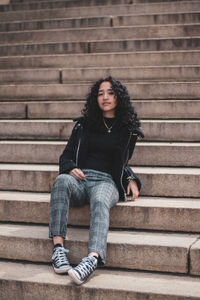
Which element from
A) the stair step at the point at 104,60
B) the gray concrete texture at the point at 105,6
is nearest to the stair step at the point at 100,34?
the stair step at the point at 104,60

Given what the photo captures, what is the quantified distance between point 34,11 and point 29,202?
5058 mm

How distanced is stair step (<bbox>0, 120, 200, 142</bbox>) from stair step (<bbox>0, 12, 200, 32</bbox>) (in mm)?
2748

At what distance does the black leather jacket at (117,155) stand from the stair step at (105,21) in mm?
3587

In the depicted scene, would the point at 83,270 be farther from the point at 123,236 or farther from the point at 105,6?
the point at 105,6

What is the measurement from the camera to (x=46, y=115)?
4.73m

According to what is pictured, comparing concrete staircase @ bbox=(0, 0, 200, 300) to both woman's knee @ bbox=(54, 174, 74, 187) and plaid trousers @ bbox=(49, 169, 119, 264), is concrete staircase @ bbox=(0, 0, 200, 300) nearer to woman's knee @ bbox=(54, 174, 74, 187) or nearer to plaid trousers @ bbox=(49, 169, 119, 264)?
plaid trousers @ bbox=(49, 169, 119, 264)

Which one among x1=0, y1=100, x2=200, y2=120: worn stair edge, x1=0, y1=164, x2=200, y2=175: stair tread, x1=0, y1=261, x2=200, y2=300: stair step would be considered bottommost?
x1=0, y1=261, x2=200, y2=300: stair step

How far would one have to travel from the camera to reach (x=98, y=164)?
3252mm

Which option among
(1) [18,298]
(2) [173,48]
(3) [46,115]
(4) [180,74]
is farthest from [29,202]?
(2) [173,48]

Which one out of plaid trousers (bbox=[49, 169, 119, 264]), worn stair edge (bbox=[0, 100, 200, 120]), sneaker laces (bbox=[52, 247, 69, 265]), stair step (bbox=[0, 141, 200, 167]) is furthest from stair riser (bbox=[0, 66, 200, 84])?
sneaker laces (bbox=[52, 247, 69, 265])

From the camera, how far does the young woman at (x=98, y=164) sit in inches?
111

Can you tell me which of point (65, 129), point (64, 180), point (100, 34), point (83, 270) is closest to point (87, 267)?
point (83, 270)

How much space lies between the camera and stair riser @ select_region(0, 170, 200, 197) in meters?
3.39

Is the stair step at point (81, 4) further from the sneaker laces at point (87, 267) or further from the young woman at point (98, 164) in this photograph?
the sneaker laces at point (87, 267)
